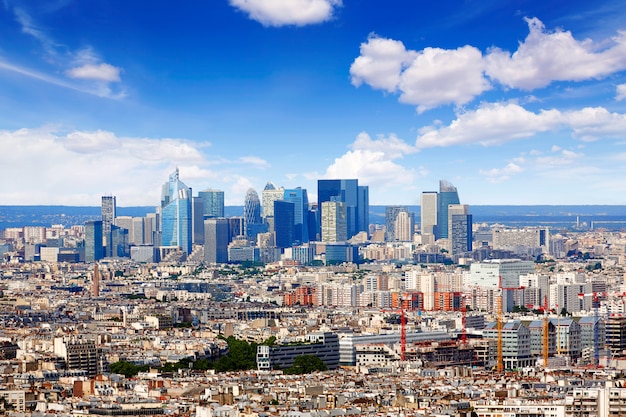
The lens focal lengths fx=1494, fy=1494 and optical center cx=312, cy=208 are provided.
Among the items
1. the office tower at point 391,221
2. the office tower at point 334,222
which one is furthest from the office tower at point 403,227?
the office tower at point 334,222

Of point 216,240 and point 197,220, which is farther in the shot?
point 197,220

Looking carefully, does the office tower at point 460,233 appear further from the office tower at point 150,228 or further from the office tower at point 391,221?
the office tower at point 150,228

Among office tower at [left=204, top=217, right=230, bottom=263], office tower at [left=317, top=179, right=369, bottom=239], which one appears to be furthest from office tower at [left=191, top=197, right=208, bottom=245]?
office tower at [left=317, top=179, right=369, bottom=239]

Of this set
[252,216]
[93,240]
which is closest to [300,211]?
[252,216]

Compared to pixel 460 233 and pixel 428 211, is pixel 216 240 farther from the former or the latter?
pixel 428 211

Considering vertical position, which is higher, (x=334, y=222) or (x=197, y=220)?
(x=197, y=220)
